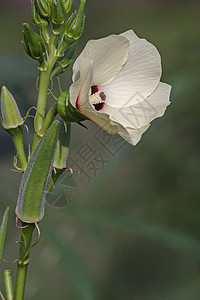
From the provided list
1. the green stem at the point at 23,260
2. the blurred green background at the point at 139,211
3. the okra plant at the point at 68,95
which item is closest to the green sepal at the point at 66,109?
the okra plant at the point at 68,95

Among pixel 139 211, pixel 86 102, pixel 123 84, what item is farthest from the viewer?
pixel 139 211

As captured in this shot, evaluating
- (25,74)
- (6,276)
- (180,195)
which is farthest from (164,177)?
(6,276)

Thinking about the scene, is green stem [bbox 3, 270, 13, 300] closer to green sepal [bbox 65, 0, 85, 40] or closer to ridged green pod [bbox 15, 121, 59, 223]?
ridged green pod [bbox 15, 121, 59, 223]

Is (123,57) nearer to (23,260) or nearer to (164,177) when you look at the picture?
(23,260)

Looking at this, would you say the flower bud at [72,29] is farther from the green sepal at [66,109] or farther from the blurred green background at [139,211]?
the blurred green background at [139,211]

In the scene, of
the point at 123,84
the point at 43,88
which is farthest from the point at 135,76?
the point at 43,88

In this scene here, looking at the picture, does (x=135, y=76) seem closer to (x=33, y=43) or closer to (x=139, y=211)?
(x=33, y=43)
